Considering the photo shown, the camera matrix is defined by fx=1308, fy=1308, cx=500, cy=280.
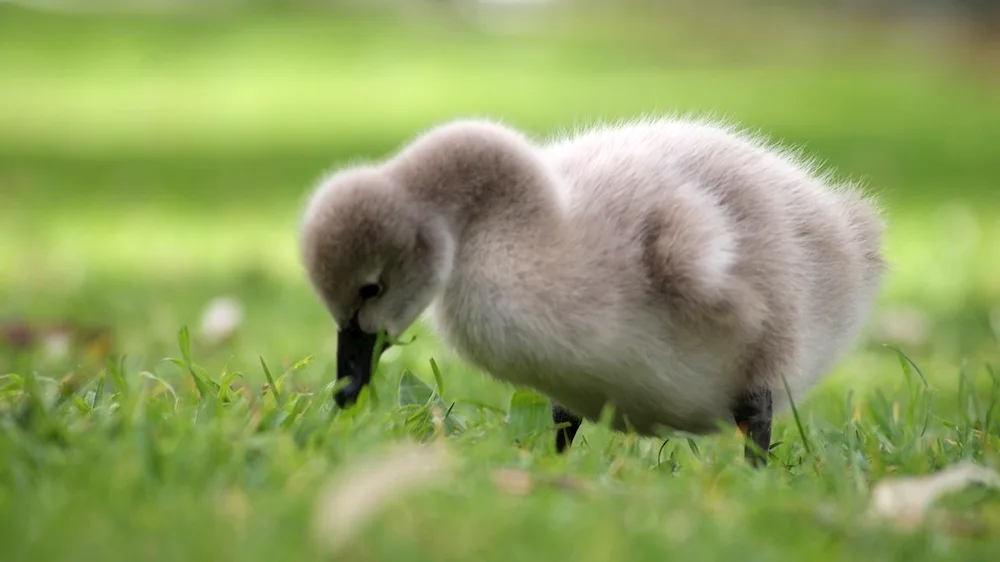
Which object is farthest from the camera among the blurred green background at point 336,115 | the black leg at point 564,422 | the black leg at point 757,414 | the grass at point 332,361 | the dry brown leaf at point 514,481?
the blurred green background at point 336,115

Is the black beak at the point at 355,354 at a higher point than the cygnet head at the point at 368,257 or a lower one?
lower

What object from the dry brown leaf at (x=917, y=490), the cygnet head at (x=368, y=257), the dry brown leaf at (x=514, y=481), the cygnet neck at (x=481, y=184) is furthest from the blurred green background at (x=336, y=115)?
the dry brown leaf at (x=917, y=490)

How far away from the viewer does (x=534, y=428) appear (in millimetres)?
3709

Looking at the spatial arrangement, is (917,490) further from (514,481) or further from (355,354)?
(355,354)

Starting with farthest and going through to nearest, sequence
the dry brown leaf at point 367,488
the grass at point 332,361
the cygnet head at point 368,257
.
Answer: the cygnet head at point 368,257 → the grass at point 332,361 → the dry brown leaf at point 367,488

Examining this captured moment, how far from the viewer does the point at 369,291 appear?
132 inches

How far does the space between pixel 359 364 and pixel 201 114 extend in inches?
587

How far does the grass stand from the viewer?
2.50 meters

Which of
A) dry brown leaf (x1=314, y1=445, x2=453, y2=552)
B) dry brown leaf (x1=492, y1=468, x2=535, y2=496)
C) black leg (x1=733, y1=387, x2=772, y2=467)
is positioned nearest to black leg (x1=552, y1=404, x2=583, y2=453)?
black leg (x1=733, y1=387, x2=772, y2=467)

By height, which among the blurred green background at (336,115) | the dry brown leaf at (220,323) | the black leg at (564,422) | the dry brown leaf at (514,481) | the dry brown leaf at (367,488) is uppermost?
the dry brown leaf at (367,488)

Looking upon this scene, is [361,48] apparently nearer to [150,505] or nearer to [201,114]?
[201,114]

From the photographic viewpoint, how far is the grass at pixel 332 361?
2.50 m

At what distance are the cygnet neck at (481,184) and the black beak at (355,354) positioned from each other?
1.21 feet

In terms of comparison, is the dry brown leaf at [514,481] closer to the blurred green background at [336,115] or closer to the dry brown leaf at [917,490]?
the dry brown leaf at [917,490]
